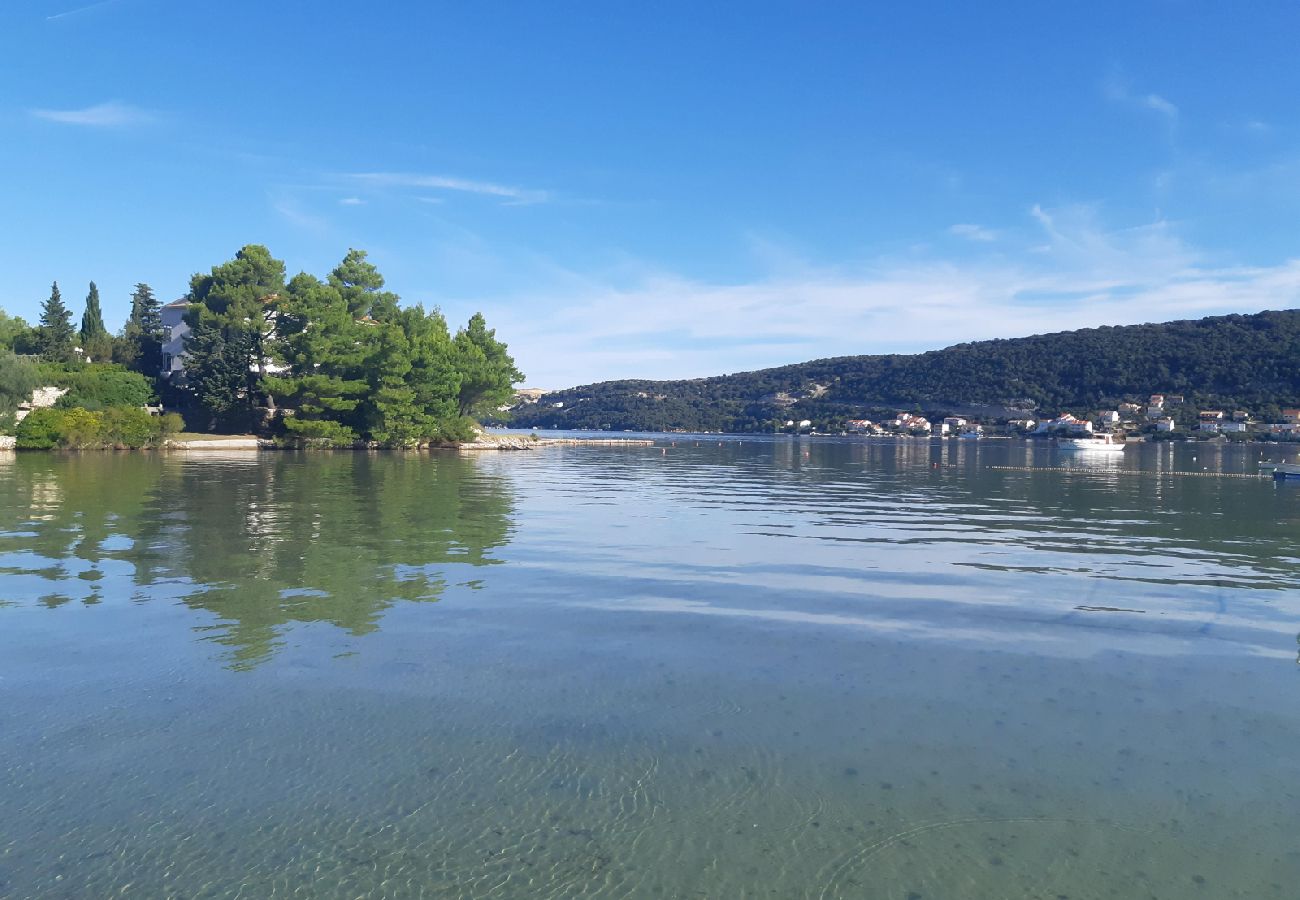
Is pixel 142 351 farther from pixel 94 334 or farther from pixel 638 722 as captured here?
pixel 638 722

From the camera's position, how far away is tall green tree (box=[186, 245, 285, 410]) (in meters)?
74.8

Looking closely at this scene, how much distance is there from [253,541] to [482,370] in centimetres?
6495

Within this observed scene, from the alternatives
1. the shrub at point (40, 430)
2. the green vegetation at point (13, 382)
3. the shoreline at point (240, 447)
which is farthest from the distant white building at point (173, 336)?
the shrub at point (40, 430)

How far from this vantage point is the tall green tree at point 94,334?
271 feet

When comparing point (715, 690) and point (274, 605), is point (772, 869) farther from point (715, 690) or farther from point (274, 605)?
point (274, 605)

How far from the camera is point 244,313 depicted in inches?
3017

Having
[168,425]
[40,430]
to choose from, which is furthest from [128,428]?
[40,430]

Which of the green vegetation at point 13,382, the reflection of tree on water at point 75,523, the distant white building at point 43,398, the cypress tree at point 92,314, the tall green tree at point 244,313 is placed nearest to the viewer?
the reflection of tree on water at point 75,523

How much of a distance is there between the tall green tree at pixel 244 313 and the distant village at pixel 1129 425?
106m

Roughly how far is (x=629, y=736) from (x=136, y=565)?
38.1 ft

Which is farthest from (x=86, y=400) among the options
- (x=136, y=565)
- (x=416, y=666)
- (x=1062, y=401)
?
(x=1062, y=401)

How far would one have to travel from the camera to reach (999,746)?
7.12 meters

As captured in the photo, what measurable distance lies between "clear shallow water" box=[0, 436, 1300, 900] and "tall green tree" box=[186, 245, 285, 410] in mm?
61968

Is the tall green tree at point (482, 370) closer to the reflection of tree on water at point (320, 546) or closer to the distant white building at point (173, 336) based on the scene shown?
the distant white building at point (173, 336)
